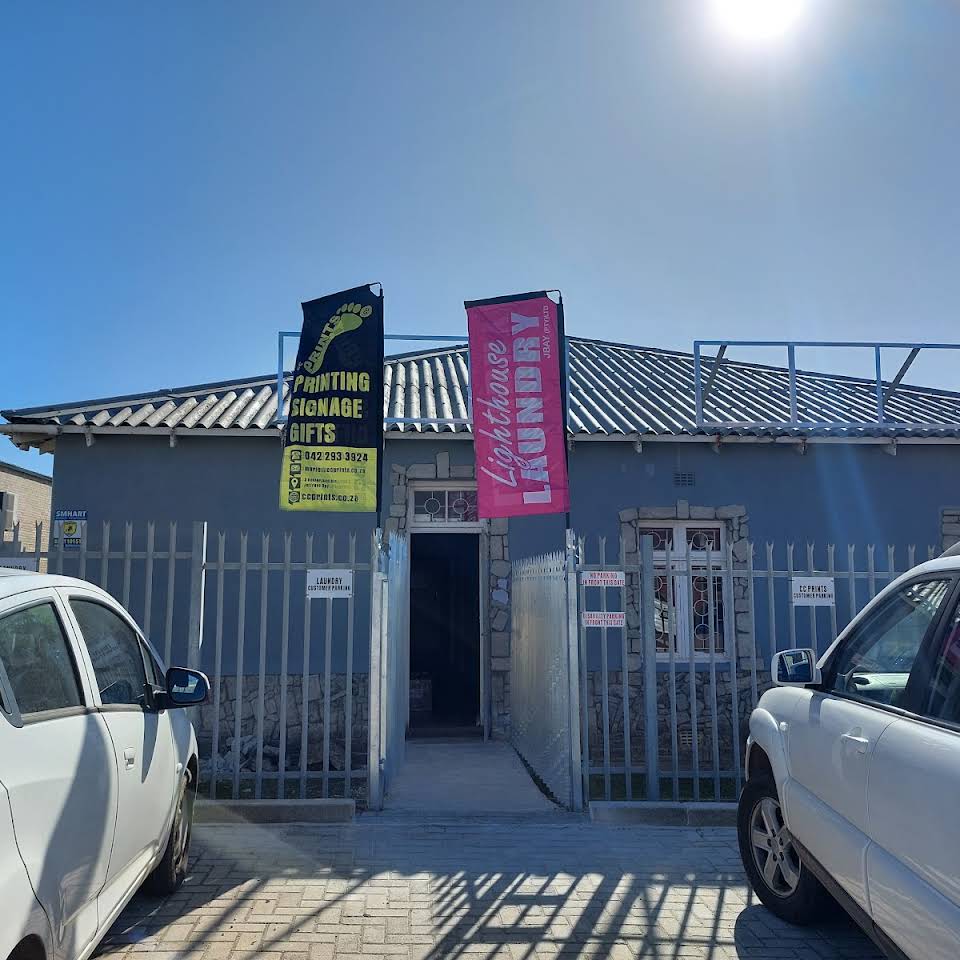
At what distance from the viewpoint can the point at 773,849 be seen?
441 centimetres

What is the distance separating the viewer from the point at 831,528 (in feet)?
34.7

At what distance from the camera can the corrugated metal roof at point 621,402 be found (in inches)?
400

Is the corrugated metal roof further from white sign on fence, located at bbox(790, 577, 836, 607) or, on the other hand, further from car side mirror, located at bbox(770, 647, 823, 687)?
car side mirror, located at bbox(770, 647, 823, 687)

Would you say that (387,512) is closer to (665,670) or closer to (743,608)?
(665,670)

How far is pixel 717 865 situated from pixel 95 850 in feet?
12.6

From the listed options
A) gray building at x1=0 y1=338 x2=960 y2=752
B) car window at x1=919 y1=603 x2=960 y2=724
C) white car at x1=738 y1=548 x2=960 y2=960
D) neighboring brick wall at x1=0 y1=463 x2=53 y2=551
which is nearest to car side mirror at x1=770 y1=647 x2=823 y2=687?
white car at x1=738 y1=548 x2=960 y2=960

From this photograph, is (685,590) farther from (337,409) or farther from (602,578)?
(337,409)

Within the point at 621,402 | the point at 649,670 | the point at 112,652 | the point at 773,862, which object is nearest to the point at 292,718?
the point at 649,670

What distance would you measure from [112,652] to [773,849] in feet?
10.9

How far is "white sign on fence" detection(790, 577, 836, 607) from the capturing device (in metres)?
6.89

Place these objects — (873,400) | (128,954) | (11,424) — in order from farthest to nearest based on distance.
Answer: (873,400) < (11,424) < (128,954)

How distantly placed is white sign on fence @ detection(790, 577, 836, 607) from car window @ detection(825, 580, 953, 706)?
3.12 metres

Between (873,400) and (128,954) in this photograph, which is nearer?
(128,954)

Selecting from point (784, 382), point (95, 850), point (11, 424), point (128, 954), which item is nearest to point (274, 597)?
point (11, 424)
